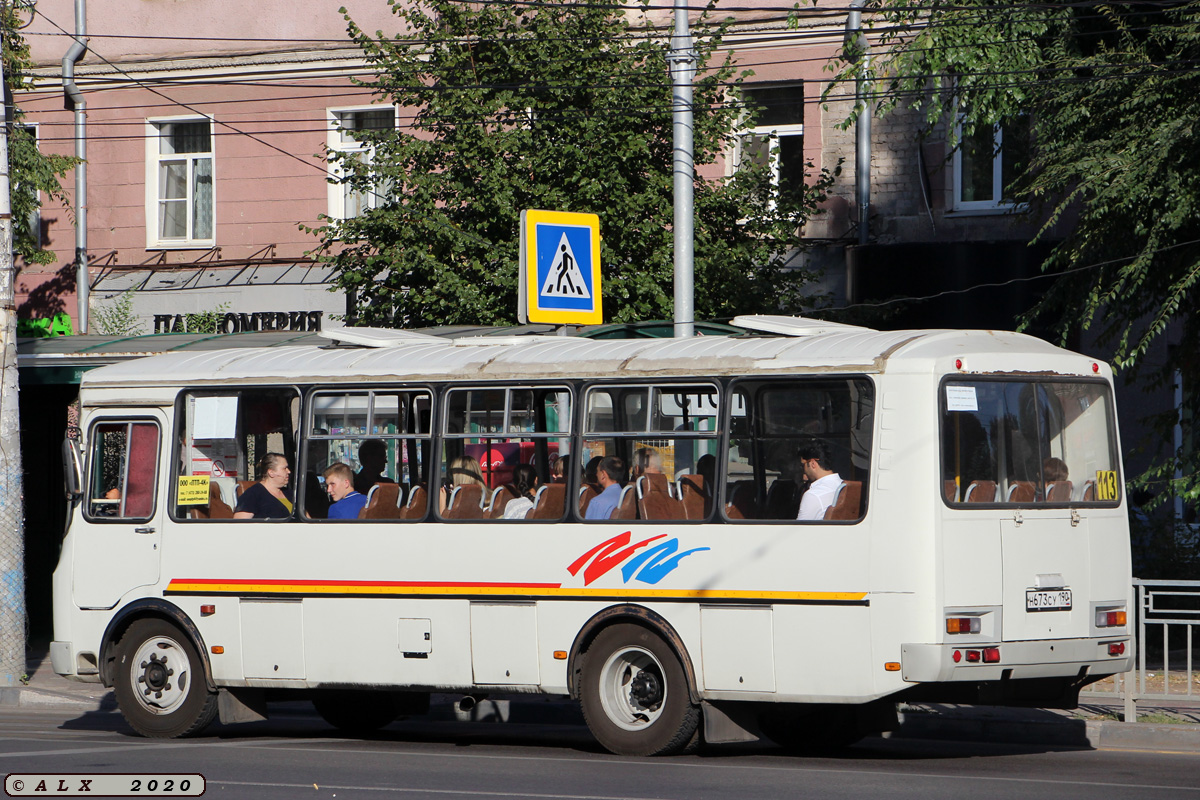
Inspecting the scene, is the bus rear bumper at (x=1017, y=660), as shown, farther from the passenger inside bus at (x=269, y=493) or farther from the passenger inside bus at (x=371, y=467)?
the passenger inside bus at (x=269, y=493)

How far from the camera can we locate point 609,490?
1084 centimetres

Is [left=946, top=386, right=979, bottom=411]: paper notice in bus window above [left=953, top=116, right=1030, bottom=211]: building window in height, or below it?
below

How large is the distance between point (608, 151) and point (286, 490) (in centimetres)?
763

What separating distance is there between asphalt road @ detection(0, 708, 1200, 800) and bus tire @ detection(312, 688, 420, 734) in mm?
141

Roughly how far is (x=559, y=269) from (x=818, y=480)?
4.84 metres

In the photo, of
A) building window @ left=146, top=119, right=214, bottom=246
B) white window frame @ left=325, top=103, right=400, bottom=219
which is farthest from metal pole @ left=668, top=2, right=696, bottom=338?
building window @ left=146, top=119, right=214, bottom=246

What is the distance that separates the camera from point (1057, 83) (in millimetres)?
14992

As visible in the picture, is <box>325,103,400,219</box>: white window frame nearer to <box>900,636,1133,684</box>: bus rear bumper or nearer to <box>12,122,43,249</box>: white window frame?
<box>12,122,43,249</box>: white window frame

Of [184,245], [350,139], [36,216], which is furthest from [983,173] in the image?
[36,216]

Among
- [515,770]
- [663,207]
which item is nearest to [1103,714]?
[515,770]

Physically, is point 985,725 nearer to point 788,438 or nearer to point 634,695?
point 634,695

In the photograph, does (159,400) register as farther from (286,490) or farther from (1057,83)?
(1057,83)

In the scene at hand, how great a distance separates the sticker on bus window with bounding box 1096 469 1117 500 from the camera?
10500 millimetres

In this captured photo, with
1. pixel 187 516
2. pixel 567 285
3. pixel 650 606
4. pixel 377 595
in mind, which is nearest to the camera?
pixel 650 606
